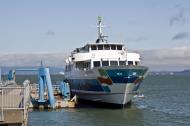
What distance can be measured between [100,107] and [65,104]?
3086 mm

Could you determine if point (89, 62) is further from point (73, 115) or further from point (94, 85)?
point (73, 115)

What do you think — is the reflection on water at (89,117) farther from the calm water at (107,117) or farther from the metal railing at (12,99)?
the metal railing at (12,99)

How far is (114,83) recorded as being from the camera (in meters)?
37.4

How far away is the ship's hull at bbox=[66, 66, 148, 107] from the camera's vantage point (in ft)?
121

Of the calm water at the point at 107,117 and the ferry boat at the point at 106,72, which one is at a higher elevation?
the ferry boat at the point at 106,72

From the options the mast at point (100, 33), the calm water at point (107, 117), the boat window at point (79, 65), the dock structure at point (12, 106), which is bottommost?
the calm water at point (107, 117)

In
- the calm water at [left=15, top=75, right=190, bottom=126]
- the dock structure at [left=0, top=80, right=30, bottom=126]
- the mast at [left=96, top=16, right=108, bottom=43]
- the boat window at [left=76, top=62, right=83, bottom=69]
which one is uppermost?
the mast at [left=96, top=16, right=108, bottom=43]

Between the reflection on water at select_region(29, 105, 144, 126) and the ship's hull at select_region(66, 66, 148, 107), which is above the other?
the ship's hull at select_region(66, 66, 148, 107)

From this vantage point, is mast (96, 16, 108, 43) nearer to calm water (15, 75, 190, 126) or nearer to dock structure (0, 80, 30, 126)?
calm water (15, 75, 190, 126)

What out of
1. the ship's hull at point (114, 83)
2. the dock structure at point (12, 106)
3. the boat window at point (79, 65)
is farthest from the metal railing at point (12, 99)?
the boat window at point (79, 65)

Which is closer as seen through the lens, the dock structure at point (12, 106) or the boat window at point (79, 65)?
the dock structure at point (12, 106)

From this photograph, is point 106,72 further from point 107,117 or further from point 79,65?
point 79,65

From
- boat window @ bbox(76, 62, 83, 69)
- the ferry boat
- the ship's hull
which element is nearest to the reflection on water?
the ship's hull

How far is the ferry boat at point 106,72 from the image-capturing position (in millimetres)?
37188
